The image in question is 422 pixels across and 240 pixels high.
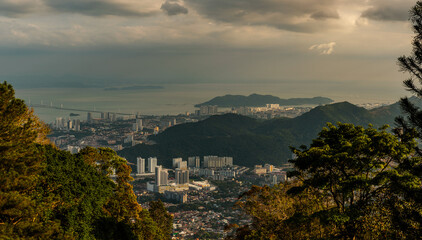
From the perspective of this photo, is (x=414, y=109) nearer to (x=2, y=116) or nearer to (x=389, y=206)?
(x=389, y=206)

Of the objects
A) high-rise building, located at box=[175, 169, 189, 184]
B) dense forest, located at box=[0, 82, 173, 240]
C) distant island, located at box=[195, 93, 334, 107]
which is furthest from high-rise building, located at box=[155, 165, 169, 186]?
distant island, located at box=[195, 93, 334, 107]

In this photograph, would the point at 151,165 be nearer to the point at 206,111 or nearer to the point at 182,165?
the point at 182,165

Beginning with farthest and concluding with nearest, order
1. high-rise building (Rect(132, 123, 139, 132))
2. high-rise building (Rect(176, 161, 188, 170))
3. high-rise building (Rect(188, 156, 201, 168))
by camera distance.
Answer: high-rise building (Rect(132, 123, 139, 132)) < high-rise building (Rect(188, 156, 201, 168)) < high-rise building (Rect(176, 161, 188, 170))

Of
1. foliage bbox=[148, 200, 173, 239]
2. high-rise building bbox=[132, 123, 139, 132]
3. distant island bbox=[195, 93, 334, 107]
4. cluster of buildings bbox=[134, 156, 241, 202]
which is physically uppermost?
distant island bbox=[195, 93, 334, 107]

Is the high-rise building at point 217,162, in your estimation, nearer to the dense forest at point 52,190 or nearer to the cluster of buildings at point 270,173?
the cluster of buildings at point 270,173

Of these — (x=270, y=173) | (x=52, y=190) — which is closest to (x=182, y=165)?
(x=270, y=173)

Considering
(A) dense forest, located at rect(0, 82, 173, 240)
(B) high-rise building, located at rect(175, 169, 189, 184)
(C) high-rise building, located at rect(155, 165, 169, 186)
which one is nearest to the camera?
(A) dense forest, located at rect(0, 82, 173, 240)

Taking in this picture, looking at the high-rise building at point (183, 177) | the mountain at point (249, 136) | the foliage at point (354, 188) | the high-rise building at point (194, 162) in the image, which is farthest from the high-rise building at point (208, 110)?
the foliage at point (354, 188)

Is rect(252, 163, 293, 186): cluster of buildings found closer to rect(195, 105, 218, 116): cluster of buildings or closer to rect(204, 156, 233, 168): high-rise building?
rect(204, 156, 233, 168): high-rise building
